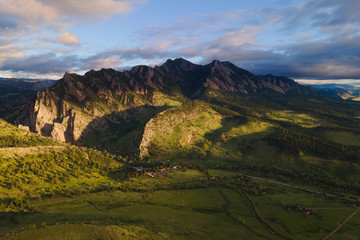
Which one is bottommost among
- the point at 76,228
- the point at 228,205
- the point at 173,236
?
the point at 228,205

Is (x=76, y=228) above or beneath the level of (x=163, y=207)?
above

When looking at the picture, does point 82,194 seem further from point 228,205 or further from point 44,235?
point 228,205

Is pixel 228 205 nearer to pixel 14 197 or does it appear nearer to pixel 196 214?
pixel 196 214

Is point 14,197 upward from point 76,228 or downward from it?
downward

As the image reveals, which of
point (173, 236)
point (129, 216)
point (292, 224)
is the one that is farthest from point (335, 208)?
point (129, 216)

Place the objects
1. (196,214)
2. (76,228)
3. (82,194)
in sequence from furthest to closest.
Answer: (82,194)
(196,214)
(76,228)

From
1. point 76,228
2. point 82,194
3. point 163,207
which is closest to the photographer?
point 76,228

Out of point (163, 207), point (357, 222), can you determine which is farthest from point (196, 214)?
point (357, 222)

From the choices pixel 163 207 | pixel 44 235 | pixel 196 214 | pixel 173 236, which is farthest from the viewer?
pixel 163 207

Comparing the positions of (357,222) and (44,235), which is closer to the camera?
(44,235)
